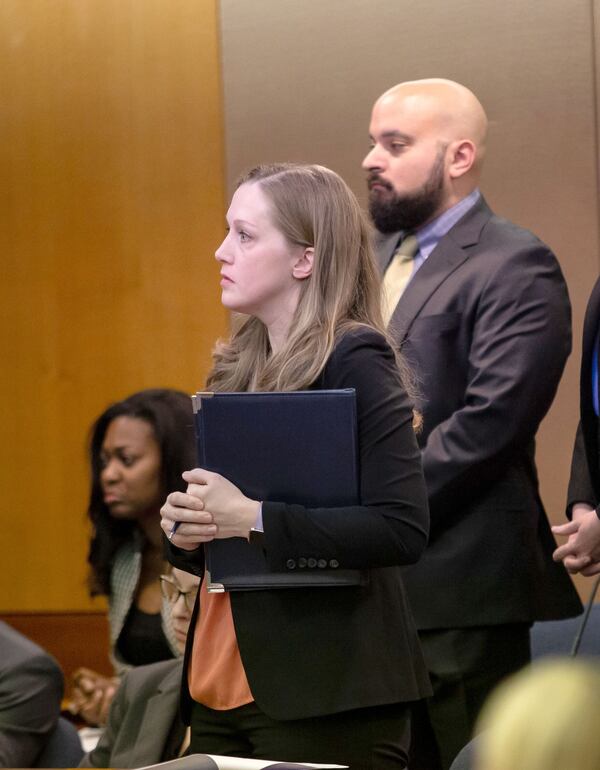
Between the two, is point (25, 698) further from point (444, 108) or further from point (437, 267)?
point (444, 108)

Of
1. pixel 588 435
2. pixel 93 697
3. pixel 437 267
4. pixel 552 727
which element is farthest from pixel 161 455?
pixel 552 727

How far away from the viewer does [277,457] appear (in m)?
1.82

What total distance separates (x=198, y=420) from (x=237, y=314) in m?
0.33

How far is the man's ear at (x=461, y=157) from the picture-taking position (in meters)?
3.29

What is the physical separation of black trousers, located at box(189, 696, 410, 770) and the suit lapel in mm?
1308

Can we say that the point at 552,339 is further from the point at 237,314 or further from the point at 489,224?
the point at 237,314

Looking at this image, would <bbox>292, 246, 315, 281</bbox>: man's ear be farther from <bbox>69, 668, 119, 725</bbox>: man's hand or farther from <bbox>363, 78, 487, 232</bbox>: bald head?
<bbox>69, 668, 119, 725</bbox>: man's hand

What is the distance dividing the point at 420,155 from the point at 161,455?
44.0 inches

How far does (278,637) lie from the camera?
1.80 metres

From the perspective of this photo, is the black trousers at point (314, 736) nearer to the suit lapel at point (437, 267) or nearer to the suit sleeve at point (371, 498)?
the suit sleeve at point (371, 498)

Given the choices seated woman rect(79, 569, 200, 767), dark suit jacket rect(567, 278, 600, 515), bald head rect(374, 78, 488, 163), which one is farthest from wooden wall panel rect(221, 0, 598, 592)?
seated woman rect(79, 569, 200, 767)

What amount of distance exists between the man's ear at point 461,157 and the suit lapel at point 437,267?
122 mm

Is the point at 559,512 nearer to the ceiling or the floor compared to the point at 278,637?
nearer to the floor

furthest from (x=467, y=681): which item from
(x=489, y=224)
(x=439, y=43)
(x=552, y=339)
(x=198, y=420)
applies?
(x=439, y=43)
